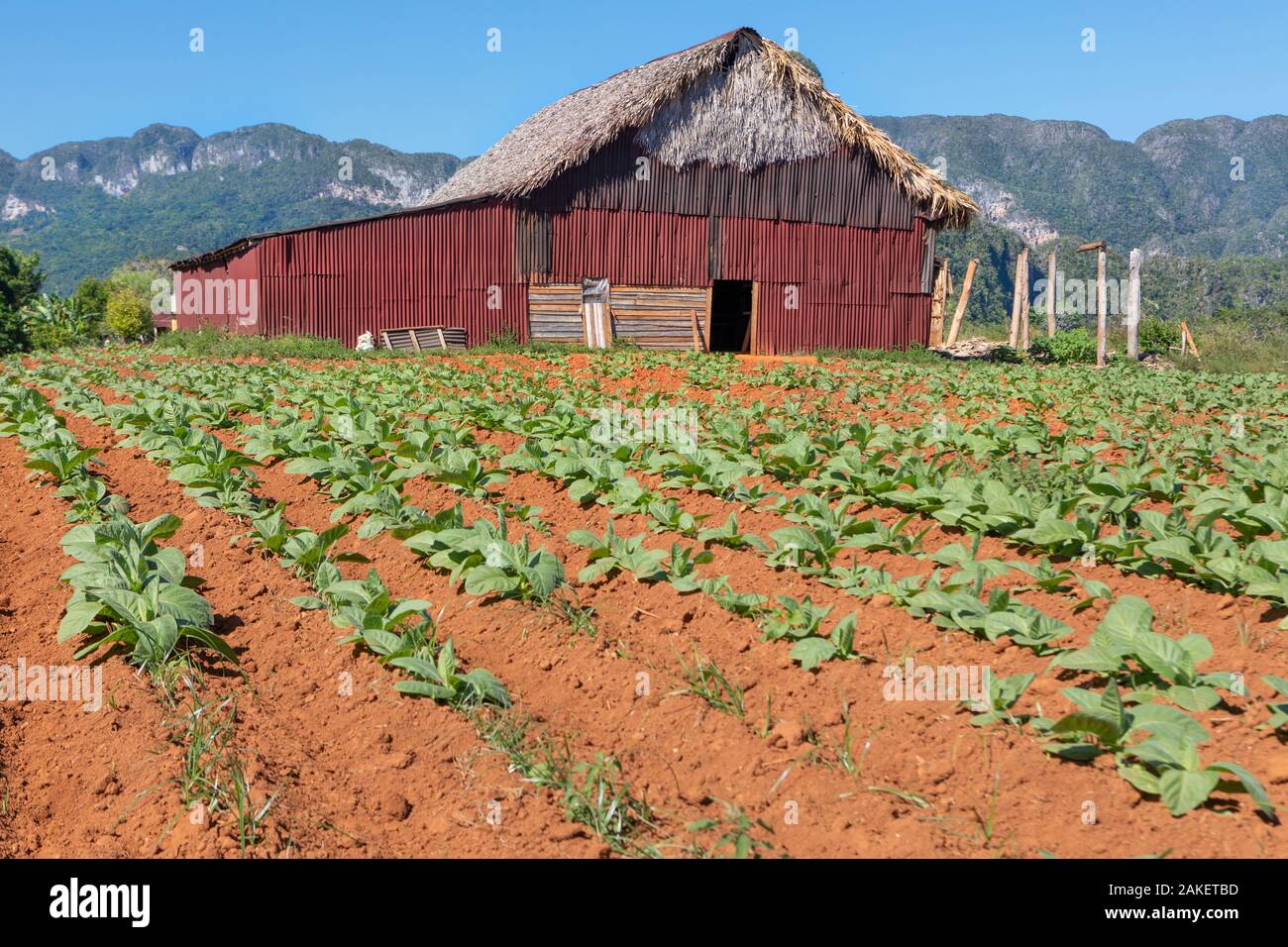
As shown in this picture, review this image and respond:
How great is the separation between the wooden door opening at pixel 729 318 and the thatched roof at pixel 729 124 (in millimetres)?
5778

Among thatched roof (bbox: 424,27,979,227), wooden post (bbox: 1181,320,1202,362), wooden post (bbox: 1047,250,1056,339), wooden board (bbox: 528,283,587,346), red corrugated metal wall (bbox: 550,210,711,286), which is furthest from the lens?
wooden post (bbox: 1181,320,1202,362)

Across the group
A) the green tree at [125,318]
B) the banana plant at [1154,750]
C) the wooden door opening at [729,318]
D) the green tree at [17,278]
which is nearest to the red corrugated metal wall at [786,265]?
the wooden door opening at [729,318]

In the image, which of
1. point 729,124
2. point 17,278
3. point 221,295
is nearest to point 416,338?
point 221,295

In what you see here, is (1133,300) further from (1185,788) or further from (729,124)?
(1185,788)

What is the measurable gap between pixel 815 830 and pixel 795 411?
27.1ft

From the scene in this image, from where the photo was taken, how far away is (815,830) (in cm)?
270

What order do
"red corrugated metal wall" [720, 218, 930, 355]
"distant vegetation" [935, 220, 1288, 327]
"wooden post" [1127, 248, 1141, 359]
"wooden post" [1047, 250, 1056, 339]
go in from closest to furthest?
"red corrugated metal wall" [720, 218, 930, 355] < "wooden post" [1127, 248, 1141, 359] < "wooden post" [1047, 250, 1056, 339] < "distant vegetation" [935, 220, 1288, 327]

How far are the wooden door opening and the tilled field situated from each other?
22.1 meters

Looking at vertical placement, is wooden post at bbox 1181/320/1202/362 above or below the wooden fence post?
below

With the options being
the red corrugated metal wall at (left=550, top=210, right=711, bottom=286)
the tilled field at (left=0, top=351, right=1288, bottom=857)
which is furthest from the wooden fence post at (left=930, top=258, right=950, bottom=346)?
the tilled field at (left=0, top=351, right=1288, bottom=857)

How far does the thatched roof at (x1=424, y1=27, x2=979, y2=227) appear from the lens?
21953 mm

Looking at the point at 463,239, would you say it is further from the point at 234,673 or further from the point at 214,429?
the point at 234,673

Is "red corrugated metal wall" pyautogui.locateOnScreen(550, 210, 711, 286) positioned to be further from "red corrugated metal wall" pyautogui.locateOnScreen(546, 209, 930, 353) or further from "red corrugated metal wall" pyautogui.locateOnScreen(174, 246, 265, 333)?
"red corrugated metal wall" pyautogui.locateOnScreen(174, 246, 265, 333)
